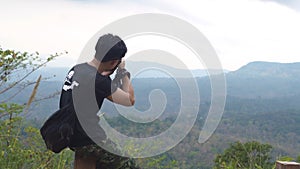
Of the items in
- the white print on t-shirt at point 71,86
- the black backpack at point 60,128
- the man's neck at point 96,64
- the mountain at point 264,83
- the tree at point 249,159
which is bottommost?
the mountain at point 264,83

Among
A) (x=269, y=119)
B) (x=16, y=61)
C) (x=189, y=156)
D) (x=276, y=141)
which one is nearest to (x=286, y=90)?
(x=269, y=119)

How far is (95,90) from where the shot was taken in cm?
228

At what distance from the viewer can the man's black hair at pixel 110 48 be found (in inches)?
90.4

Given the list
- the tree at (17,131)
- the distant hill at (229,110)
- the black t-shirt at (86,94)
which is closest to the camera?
the black t-shirt at (86,94)

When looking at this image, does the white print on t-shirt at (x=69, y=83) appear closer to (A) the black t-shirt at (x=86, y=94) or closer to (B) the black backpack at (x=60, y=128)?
(A) the black t-shirt at (x=86, y=94)

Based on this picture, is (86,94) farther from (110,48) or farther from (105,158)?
(105,158)

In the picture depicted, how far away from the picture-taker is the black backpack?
229 cm

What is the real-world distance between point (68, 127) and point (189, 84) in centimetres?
77

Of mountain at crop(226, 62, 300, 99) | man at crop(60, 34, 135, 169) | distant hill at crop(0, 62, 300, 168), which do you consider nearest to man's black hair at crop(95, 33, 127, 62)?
man at crop(60, 34, 135, 169)

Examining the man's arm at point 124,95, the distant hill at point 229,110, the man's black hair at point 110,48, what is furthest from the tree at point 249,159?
the man's black hair at point 110,48

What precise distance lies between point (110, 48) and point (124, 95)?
0.91ft

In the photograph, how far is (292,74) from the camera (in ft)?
635

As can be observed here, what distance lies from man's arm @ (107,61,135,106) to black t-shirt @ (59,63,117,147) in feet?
0.10

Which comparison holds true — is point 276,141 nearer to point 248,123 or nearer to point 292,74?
point 248,123
